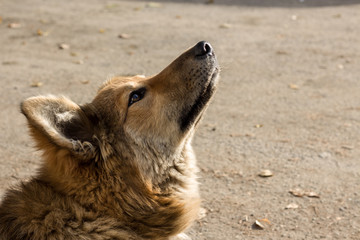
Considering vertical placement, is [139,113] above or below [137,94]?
below

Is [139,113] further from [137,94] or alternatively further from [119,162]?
[119,162]

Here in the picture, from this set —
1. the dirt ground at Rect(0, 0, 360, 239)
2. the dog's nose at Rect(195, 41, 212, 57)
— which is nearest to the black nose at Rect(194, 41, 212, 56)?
the dog's nose at Rect(195, 41, 212, 57)

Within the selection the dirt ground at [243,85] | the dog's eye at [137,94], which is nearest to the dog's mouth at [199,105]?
the dog's eye at [137,94]

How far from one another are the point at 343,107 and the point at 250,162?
215cm

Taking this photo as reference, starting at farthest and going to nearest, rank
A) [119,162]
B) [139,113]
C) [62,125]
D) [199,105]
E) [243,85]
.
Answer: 1. [243,85]
2. [199,105]
3. [139,113]
4. [119,162]
5. [62,125]

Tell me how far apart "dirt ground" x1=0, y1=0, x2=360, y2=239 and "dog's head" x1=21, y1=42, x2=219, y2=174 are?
131cm

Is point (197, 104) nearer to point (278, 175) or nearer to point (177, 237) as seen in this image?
point (177, 237)

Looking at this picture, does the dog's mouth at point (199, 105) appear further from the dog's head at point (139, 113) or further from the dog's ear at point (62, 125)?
the dog's ear at point (62, 125)

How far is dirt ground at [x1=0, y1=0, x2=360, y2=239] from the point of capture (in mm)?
5383

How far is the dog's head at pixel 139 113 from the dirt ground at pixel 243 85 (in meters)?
1.31

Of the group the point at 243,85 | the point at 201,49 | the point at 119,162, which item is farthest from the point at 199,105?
the point at 243,85

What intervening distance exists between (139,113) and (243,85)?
4.44m

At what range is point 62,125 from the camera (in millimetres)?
3717

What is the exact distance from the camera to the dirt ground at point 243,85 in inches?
212
